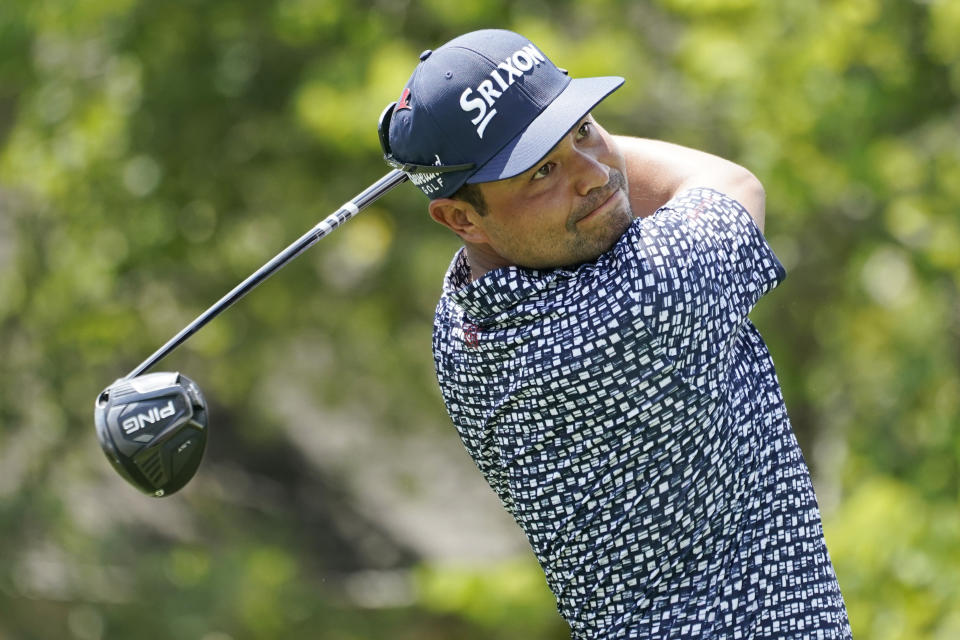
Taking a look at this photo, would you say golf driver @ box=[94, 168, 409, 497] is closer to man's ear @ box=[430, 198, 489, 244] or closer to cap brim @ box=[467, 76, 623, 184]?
man's ear @ box=[430, 198, 489, 244]

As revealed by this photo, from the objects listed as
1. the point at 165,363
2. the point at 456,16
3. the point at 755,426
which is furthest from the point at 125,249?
the point at 755,426

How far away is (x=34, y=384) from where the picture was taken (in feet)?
25.2

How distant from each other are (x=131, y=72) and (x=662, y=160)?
5.58 metres

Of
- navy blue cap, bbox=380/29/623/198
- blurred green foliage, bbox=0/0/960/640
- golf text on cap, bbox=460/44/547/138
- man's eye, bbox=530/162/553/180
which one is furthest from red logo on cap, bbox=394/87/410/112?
blurred green foliage, bbox=0/0/960/640

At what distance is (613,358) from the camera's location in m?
1.82

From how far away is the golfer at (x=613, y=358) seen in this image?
72.1 inches

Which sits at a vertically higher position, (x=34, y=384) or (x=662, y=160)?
(x=662, y=160)

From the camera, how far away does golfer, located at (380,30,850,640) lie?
1.83 m

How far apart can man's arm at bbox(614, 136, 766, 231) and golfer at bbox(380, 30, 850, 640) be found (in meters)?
0.02

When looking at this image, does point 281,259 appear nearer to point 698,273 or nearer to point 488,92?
point 488,92

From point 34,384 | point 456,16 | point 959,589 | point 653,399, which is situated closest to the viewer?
point 653,399

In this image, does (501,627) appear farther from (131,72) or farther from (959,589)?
(131,72)

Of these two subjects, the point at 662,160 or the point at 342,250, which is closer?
the point at 662,160

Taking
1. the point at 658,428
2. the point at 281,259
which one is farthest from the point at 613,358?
the point at 281,259
